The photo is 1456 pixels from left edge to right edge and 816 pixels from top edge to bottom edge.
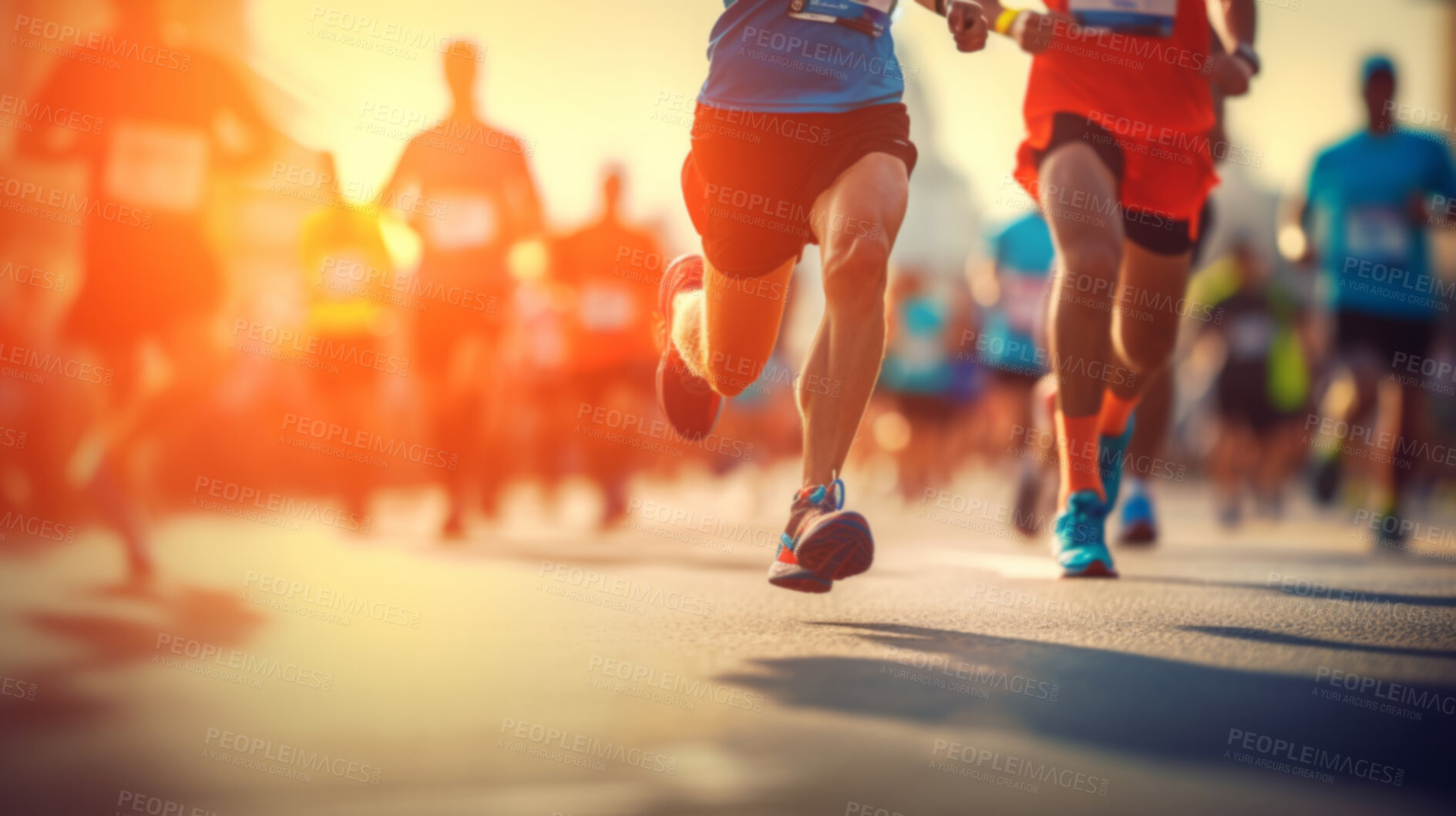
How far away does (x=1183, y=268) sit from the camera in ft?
11.7

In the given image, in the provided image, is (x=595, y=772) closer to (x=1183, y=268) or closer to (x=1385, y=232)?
(x=1183, y=268)

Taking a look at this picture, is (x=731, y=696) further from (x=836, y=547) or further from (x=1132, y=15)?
(x=1132, y=15)

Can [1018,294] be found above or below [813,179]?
above

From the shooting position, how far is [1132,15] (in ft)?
10.7

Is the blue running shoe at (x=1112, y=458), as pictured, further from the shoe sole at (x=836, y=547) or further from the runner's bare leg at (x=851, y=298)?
the shoe sole at (x=836, y=547)

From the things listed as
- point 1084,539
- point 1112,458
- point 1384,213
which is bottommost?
point 1084,539

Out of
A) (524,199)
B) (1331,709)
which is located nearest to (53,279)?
(524,199)

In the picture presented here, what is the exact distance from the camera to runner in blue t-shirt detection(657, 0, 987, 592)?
108 inches

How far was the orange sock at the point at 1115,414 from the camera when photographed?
3.85 m

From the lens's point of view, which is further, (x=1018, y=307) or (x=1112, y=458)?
(x=1018, y=307)

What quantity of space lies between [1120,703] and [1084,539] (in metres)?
1.43

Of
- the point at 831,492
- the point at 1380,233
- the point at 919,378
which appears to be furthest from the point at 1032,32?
the point at 919,378

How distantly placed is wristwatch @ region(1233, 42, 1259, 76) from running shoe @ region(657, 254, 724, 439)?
1704mm

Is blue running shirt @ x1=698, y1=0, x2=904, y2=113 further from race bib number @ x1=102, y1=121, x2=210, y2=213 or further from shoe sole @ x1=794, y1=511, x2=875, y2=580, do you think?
race bib number @ x1=102, y1=121, x2=210, y2=213
